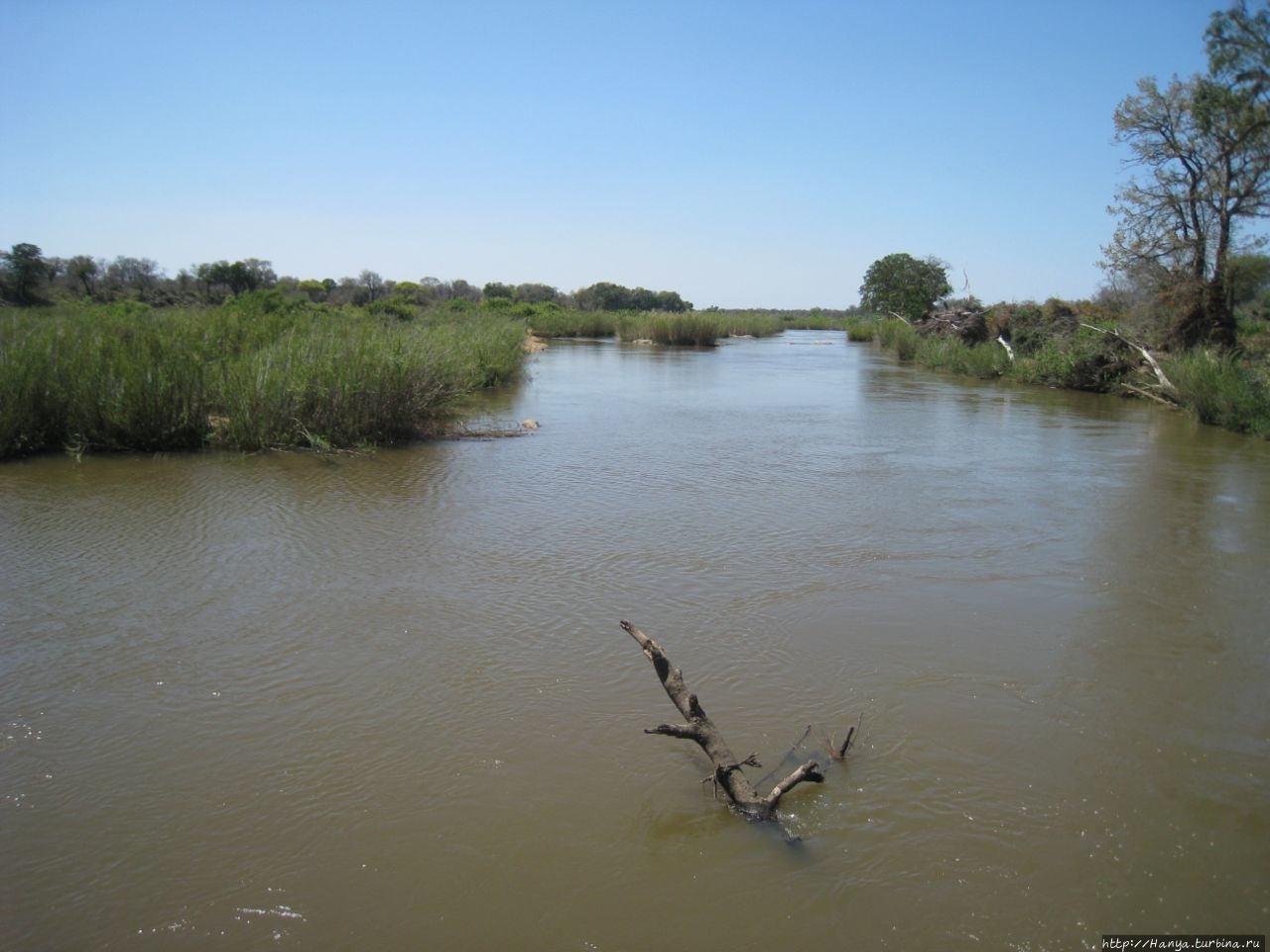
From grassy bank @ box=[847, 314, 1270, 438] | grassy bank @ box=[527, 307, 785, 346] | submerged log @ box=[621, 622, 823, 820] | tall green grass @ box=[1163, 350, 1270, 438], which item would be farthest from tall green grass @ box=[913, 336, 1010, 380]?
submerged log @ box=[621, 622, 823, 820]

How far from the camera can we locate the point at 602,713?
179 inches

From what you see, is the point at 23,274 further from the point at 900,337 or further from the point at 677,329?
the point at 900,337

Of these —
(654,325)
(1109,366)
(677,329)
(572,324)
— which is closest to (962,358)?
(1109,366)

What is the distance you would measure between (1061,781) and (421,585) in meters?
4.40

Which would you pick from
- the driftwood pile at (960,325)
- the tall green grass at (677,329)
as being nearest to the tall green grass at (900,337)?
the driftwood pile at (960,325)

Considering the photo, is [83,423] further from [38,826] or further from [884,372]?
[884,372]

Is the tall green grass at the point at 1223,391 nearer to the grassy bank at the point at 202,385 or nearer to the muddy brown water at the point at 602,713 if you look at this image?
the muddy brown water at the point at 602,713

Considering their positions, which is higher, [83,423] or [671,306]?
[671,306]

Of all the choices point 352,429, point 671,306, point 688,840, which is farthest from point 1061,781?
point 671,306

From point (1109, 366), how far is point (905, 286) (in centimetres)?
2767

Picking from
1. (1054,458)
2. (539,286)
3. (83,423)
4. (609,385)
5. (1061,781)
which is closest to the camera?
(1061,781)

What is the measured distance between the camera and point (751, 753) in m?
4.09

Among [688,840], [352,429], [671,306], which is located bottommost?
[688,840]

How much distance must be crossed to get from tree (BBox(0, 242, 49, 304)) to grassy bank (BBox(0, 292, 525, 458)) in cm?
1747
